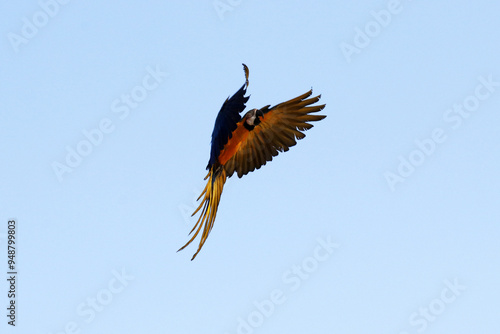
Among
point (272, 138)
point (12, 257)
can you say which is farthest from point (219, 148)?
point (12, 257)

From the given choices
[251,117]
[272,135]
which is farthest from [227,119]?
[272,135]

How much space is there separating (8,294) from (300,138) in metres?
7.02

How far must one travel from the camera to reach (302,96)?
13039mm

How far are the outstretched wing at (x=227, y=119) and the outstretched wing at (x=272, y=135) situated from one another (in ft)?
3.71

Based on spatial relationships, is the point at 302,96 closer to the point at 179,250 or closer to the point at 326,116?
the point at 326,116

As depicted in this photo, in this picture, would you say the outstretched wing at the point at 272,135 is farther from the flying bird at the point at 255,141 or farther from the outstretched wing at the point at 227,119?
the outstretched wing at the point at 227,119

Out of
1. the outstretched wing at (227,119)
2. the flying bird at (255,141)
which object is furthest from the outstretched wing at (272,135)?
the outstretched wing at (227,119)

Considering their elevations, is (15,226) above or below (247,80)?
above

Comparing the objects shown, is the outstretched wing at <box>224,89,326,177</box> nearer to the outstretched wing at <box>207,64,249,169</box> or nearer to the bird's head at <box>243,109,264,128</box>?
the bird's head at <box>243,109,264,128</box>

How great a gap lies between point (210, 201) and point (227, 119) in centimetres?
141

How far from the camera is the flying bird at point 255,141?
1258 cm

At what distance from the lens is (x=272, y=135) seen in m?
13.4

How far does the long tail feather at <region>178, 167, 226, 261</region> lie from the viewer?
12148 millimetres

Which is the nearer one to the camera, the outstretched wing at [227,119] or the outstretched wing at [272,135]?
the outstretched wing at [227,119]
